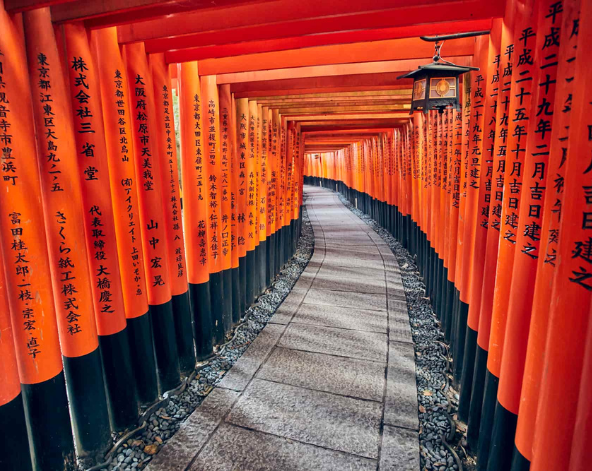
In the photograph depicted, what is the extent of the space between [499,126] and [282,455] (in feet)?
10.5

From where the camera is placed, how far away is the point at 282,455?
326 cm

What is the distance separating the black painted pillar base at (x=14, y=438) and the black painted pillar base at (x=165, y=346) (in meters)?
1.53

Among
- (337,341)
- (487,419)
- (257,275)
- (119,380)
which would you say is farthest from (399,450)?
(257,275)

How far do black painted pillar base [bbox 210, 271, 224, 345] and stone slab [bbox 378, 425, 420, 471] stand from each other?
8.71 feet

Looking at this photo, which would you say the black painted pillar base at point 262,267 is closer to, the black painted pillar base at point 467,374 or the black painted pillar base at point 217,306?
the black painted pillar base at point 217,306

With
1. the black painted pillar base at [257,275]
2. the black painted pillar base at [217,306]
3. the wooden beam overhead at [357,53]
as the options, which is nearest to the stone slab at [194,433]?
the black painted pillar base at [217,306]

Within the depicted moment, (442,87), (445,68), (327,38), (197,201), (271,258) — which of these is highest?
(327,38)

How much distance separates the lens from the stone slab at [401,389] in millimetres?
3690

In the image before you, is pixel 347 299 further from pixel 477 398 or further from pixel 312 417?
pixel 477 398

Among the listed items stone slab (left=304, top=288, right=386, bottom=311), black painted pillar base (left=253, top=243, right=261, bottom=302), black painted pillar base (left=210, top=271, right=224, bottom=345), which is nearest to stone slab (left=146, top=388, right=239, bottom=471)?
black painted pillar base (left=210, top=271, right=224, bottom=345)

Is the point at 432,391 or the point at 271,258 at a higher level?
the point at 271,258

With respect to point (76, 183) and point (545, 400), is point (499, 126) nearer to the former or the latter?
point (545, 400)

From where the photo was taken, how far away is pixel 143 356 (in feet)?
12.1

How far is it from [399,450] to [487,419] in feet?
3.02
